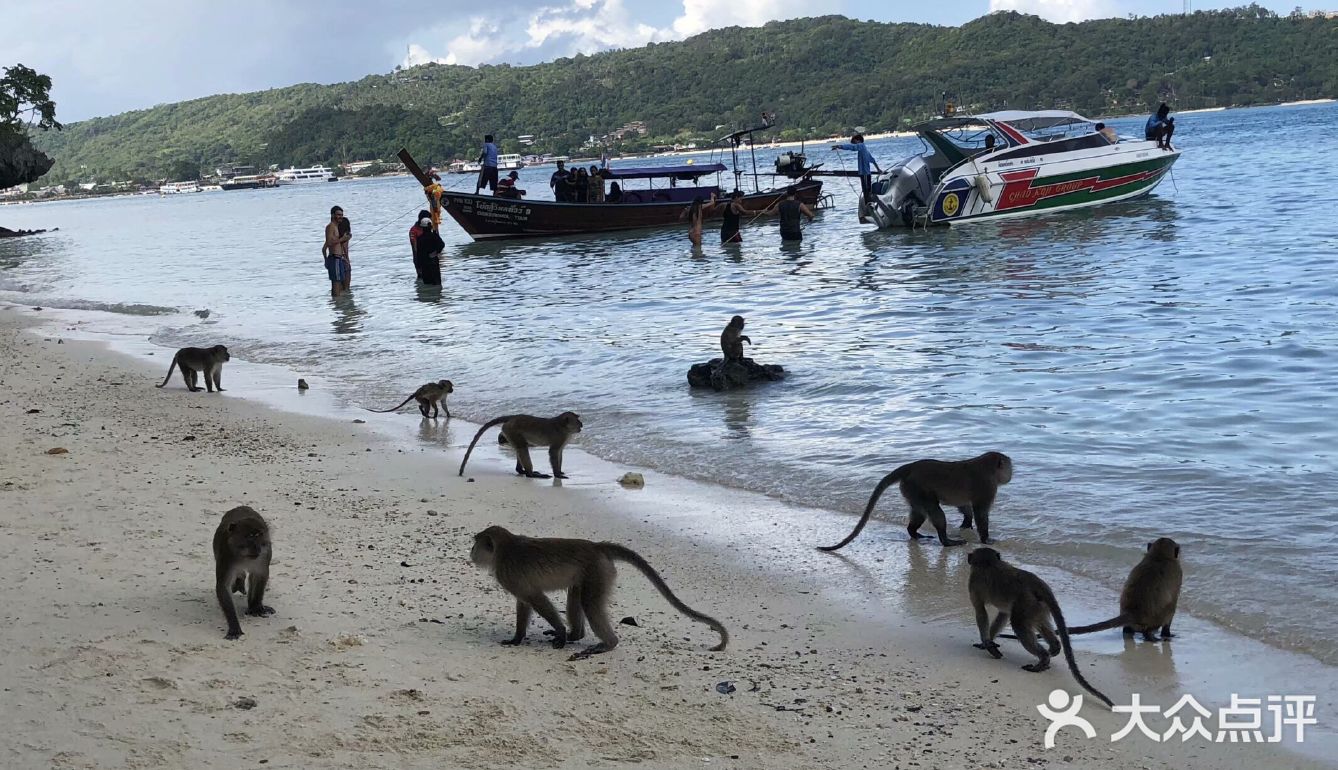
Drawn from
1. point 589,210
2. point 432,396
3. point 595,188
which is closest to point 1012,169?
point 589,210

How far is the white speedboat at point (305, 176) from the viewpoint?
162500 millimetres

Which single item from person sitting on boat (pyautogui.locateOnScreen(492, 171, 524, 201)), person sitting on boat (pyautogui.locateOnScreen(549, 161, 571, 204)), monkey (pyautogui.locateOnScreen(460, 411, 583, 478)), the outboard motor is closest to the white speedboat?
person sitting on boat (pyautogui.locateOnScreen(492, 171, 524, 201))

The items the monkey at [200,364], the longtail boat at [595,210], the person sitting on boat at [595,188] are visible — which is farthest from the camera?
the person sitting on boat at [595,188]

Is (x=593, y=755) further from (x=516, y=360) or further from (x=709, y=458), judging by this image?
(x=516, y=360)

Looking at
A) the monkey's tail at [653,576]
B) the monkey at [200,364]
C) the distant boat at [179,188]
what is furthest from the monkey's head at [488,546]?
the distant boat at [179,188]

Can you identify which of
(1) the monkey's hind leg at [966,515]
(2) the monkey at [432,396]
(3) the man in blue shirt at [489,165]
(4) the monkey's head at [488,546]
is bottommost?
(1) the monkey's hind leg at [966,515]

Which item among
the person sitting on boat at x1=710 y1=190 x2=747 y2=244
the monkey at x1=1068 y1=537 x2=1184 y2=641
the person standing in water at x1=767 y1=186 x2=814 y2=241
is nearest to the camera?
the monkey at x1=1068 y1=537 x2=1184 y2=641

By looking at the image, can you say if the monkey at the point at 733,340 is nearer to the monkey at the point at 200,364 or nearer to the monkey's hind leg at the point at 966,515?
the monkey's hind leg at the point at 966,515

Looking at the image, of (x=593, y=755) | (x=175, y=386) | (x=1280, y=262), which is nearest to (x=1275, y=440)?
(x=593, y=755)

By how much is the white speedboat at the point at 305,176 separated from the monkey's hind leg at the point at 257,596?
537 ft

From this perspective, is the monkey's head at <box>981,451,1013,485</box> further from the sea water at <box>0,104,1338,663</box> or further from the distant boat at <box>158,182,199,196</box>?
the distant boat at <box>158,182,199,196</box>

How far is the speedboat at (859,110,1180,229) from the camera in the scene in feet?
92.1

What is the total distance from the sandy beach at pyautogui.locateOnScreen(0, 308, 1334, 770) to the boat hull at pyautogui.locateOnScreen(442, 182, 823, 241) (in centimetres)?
2710

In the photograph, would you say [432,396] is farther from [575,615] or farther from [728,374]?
[575,615]
